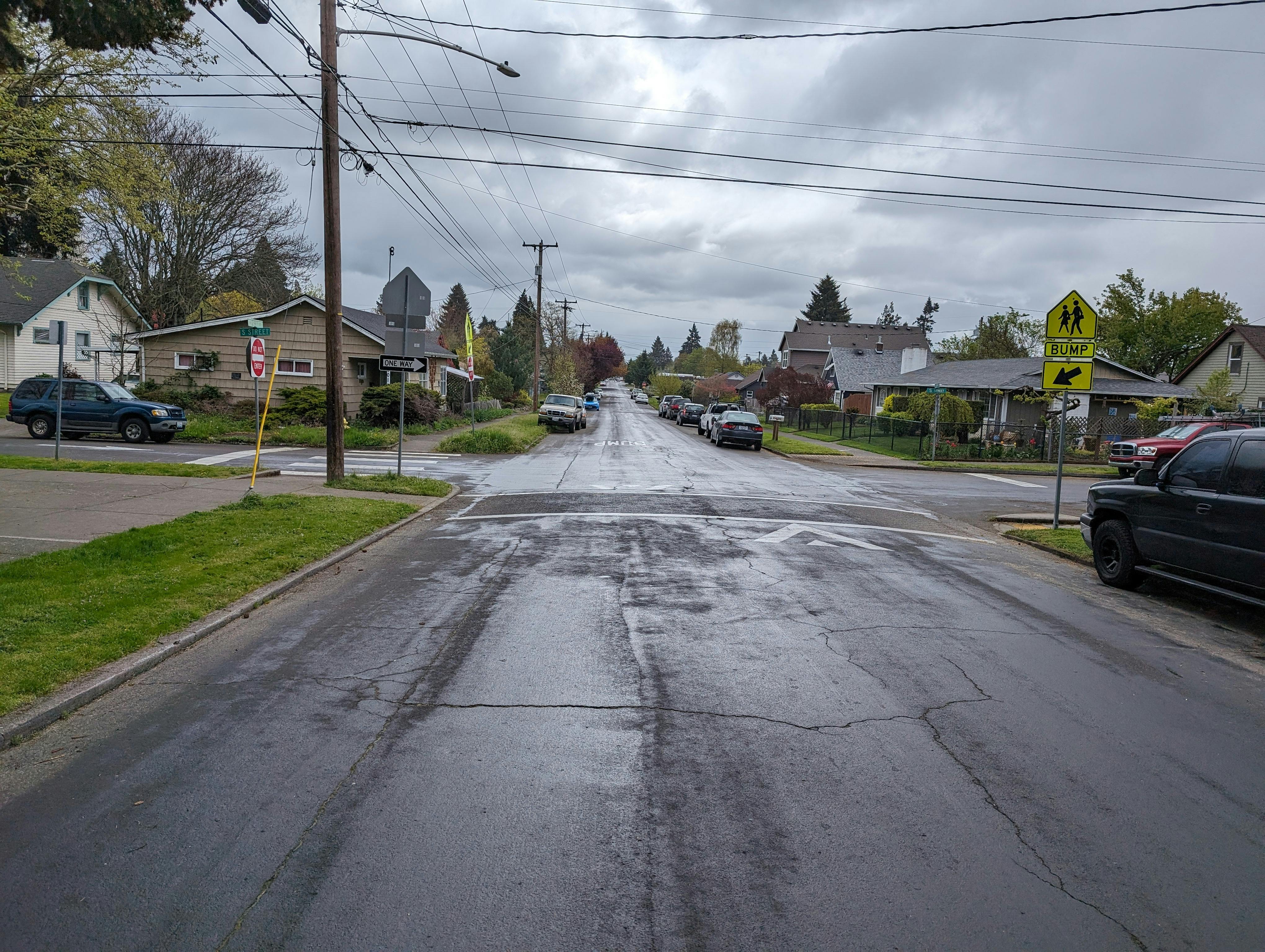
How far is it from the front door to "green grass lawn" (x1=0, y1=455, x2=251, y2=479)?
15.3 metres

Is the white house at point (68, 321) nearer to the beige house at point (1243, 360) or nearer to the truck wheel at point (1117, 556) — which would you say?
the truck wheel at point (1117, 556)

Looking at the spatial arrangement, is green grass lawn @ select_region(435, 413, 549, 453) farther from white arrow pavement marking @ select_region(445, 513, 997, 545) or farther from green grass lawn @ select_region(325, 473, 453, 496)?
white arrow pavement marking @ select_region(445, 513, 997, 545)

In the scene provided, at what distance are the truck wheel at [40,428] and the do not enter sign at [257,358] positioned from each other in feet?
43.9

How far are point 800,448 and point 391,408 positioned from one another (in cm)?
1582

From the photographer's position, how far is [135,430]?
79.6 ft

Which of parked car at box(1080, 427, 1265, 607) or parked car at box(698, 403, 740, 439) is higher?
parked car at box(698, 403, 740, 439)

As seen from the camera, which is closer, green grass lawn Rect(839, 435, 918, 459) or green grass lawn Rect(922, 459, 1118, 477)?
green grass lawn Rect(922, 459, 1118, 477)

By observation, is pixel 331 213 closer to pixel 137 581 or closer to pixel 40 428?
pixel 137 581

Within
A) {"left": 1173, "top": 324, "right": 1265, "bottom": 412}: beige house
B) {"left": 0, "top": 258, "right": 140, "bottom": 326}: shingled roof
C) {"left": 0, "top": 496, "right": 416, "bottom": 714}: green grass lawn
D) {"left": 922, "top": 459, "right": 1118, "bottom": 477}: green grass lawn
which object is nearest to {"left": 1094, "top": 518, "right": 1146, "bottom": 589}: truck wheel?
{"left": 0, "top": 496, "right": 416, "bottom": 714}: green grass lawn

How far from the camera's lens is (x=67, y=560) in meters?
8.46

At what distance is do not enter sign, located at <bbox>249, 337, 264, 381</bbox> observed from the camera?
14.2 metres

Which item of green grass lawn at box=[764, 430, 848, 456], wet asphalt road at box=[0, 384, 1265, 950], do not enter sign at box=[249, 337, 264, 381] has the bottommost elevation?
wet asphalt road at box=[0, 384, 1265, 950]

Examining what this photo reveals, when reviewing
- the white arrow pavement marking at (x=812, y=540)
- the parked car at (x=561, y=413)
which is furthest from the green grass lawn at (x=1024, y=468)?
the parked car at (x=561, y=413)

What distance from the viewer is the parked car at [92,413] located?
23.9m
